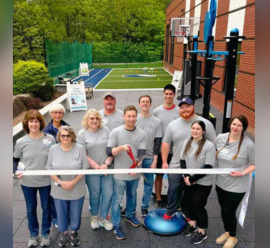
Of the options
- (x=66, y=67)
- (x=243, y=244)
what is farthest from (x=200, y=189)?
(x=66, y=67)

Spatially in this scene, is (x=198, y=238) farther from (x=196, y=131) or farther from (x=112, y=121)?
(x=112, y=121)

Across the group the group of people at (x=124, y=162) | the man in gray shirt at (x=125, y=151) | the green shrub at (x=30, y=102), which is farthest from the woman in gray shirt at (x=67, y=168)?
the green shrub at (x=30, y=102)

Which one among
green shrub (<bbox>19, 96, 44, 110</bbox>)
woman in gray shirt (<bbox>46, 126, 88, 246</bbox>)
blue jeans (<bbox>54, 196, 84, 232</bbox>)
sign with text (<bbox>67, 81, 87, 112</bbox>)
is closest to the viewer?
woman in gray shirt (<bbox>46, 126, 88, 246</bbox>)

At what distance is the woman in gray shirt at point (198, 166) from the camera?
11.3ft

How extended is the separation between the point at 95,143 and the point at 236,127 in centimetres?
178

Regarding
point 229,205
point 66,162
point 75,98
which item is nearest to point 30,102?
point 75,98

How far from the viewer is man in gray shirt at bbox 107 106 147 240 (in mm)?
3639

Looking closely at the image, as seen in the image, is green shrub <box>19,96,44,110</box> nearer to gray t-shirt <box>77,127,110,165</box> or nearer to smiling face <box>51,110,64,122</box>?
smiling face <box>51,110,64,122</box>

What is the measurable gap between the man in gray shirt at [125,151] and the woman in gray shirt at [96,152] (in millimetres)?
117

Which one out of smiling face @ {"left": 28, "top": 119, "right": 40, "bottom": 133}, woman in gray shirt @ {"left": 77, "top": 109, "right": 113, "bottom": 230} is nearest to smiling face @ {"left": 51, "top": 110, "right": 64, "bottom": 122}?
woman in gray shirt @ {"left": 77, "top": 109, "right": 113, "bottom": 230}

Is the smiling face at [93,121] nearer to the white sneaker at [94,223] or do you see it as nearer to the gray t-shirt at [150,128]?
the gray t-shirt at [150,128]

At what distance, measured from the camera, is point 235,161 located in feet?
11.0

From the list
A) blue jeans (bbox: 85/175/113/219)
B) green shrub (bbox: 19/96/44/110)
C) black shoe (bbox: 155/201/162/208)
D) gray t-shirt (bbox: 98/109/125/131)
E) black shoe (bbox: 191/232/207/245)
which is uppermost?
gray t-shirt (bbox: 98/109/125/131)
